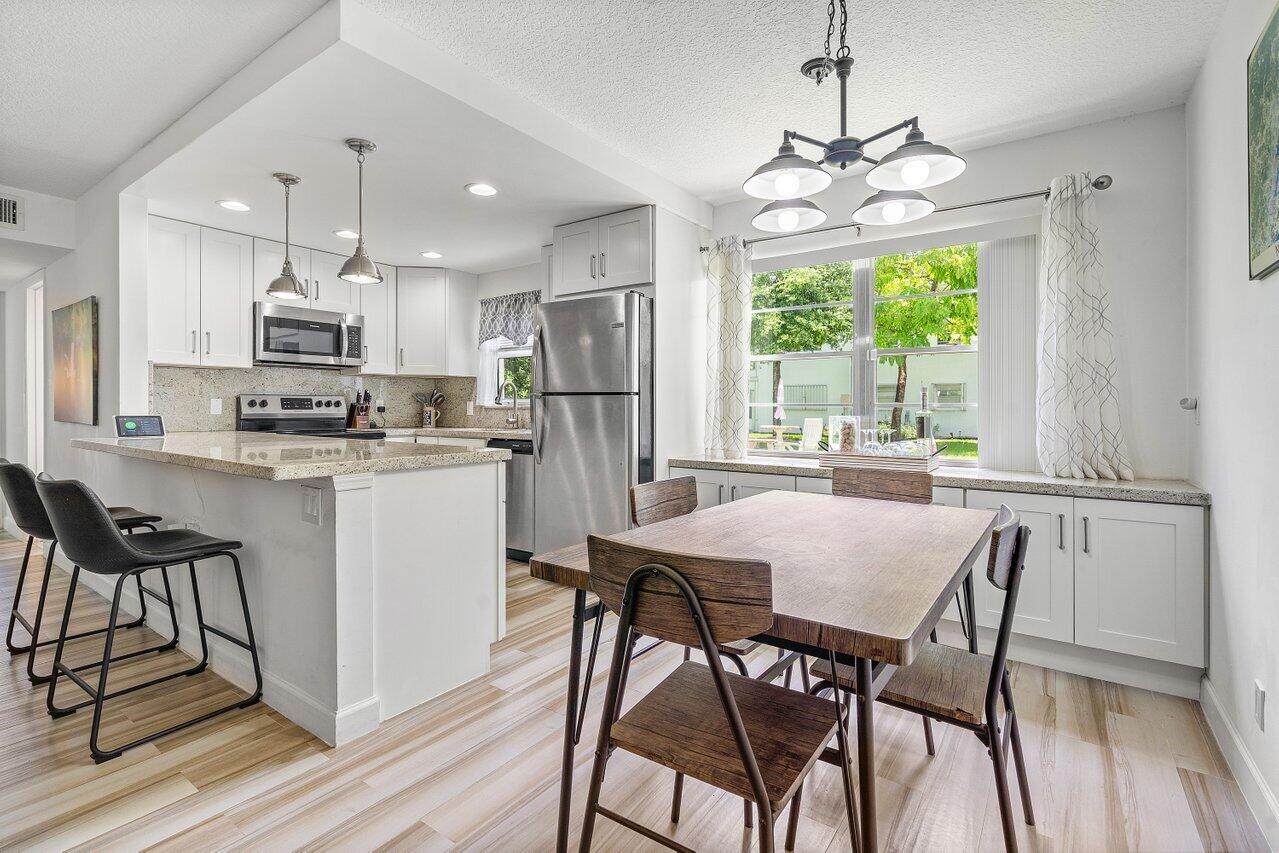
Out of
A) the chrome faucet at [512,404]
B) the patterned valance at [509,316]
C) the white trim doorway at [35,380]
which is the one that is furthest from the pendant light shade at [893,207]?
the white trim doorway at [35,380]

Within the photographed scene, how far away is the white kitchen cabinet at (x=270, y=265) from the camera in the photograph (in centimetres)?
430

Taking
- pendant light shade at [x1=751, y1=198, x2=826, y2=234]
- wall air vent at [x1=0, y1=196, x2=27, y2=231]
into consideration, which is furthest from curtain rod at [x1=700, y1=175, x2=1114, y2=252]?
wall air vent at [x1=0, y1=196, x2=27, y2=231]

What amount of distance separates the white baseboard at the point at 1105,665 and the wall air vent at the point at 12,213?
579 centimetres

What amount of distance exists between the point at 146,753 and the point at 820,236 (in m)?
3.83

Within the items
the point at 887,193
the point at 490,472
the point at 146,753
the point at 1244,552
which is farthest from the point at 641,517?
the point at 1244,552

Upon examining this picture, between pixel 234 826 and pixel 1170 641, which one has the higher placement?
pixel 1170 641

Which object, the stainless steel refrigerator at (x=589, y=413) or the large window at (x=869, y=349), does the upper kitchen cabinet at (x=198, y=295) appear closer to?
the stainless steel refrigerator at (x=589, y=413)

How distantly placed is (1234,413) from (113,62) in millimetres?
4226

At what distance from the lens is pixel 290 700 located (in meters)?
2.09

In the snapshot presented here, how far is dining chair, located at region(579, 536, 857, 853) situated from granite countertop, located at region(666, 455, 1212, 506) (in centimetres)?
180

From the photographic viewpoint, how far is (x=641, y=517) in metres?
2.00

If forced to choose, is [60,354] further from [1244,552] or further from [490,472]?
[1244,552]

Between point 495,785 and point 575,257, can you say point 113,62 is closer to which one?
point 575,257

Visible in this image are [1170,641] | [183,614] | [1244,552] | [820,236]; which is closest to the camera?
[1244,552]
